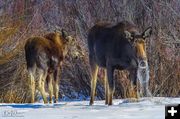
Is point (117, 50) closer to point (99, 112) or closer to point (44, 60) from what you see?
point (99, 112)

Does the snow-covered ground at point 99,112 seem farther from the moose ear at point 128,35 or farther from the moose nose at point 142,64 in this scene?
the moose ear at point 128,35

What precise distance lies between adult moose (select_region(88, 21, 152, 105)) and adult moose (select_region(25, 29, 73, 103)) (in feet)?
4.39

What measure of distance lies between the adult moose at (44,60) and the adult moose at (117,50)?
1.34 meters

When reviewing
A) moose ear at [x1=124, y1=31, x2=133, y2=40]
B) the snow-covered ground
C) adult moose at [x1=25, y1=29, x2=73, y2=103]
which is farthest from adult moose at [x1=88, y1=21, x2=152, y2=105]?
adult moose at [x1=25, y1=29, x2=73, y2=103]

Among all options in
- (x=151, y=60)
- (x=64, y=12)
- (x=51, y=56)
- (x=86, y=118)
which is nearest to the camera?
(x=86, y=118)

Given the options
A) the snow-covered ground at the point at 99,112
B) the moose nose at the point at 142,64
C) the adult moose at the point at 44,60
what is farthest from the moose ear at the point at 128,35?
the adult moose at the point at 44,60

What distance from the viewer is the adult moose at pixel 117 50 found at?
378 inches

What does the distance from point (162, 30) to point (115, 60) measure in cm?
430

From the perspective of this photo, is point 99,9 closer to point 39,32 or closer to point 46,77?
point 39,32

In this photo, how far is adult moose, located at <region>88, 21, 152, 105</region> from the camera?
9.61 meters

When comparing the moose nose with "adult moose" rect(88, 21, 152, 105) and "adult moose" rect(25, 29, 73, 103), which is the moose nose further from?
"adult moose" rect(25, 29, 73, 103)

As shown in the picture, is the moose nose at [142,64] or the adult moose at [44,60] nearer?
the moose nose at [142,64]

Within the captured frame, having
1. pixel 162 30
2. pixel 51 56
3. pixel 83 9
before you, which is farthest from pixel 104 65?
pixel 83 9

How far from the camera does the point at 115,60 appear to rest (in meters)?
9.88
